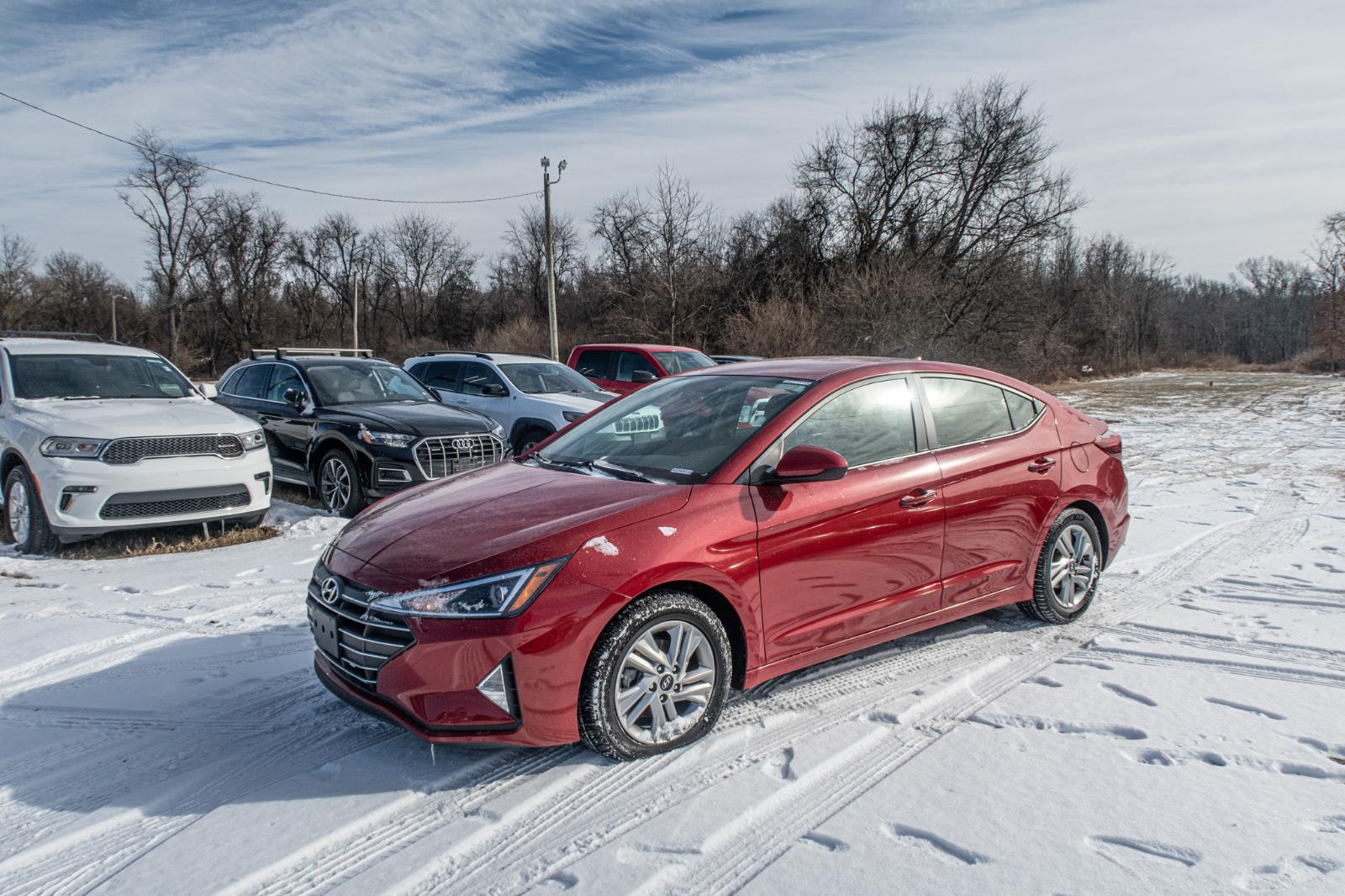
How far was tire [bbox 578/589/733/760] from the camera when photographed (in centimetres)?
317

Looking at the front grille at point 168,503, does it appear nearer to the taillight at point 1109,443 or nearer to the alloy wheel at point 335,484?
the alloy wheel at point 335,484

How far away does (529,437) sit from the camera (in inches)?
442

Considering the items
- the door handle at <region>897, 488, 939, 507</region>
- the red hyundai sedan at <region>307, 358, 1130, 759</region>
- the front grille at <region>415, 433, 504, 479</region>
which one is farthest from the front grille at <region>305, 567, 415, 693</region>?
the front grille at <region>415, 433, 504, 479</region>

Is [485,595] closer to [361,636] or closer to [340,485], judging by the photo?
[361,636]

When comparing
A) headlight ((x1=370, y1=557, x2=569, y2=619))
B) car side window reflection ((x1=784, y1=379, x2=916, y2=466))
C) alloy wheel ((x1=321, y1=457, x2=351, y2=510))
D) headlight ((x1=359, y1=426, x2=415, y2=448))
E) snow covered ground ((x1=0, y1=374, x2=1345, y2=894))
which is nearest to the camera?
snow covered ground ((x1=0, y1=374, x2=1345, y2=894))

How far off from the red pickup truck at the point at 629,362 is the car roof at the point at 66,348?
724 centimetres

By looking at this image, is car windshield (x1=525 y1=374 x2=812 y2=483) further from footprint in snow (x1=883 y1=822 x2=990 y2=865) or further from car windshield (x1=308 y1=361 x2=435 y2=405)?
car windshield (x1=308 y1=361 x2=435 y2=405)

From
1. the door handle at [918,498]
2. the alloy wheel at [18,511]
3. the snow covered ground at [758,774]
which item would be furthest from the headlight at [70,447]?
the door handle at [918,498]

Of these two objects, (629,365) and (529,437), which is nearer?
(529,437)

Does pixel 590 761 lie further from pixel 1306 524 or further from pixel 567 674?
pixel 1306 524

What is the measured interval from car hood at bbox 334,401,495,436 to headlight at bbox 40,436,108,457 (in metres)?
2.37

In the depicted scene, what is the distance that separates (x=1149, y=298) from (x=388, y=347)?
6649 centimetres

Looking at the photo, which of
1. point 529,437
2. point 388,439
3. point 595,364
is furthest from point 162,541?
point 595,364

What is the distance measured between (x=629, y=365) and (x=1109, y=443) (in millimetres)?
10336
